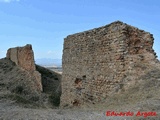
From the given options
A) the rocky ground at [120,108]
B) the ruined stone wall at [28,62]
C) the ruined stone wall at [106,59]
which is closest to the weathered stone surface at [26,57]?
the ruined stone wall at [28,62]

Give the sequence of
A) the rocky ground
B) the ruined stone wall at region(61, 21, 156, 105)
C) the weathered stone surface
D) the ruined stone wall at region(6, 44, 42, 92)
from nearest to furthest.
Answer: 1. the rocky ground
2. the ruined stone wall at region(61, 21, 156, 105)
3. the ruined stone wall at region(6, 44, 42, 92)
4. the weathered stone surface

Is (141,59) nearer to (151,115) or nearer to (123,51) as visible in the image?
(123,51)

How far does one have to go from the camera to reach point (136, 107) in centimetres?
548

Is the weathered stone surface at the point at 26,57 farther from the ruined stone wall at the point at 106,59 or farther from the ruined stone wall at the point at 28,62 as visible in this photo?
the ruined stone wall at the point at 106,59

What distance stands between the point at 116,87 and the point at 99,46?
182 centimetres

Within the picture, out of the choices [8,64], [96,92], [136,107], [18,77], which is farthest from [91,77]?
[8,64]

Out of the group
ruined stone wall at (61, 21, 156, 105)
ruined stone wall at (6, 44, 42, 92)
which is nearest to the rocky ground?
ruined stone wall at (61, 21, 156, 105)

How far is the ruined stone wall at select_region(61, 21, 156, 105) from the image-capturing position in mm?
7715

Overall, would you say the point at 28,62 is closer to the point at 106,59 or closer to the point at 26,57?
the point at 26,57

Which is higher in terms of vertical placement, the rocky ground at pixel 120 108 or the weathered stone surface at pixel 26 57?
the weathered stone surface at pixel 26 57

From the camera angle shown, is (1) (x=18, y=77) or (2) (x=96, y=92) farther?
(1) (x=18, y=77)

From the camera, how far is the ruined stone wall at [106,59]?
7.71m

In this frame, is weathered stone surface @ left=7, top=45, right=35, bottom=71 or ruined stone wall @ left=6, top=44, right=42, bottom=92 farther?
weathered stone surface @ left=7, top=45, right=35, bottom=71

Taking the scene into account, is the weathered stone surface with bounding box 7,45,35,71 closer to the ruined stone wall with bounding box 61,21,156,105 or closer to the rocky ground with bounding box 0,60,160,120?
the ruined stone wall with bounding box 61,21,156,105
